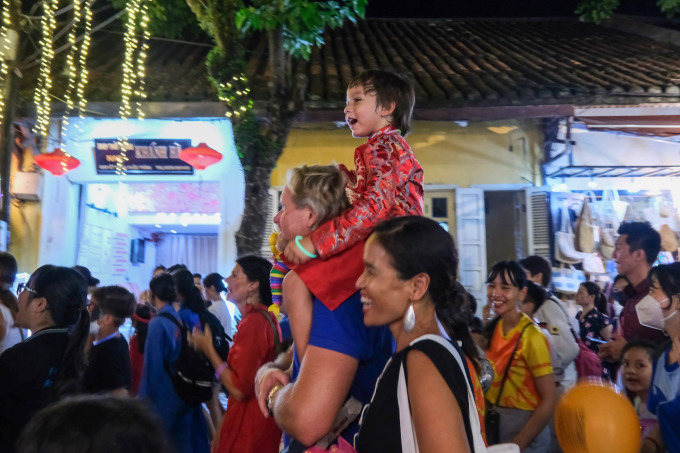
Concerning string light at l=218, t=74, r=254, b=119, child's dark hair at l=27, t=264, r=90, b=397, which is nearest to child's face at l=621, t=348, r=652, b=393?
child's dark hair at l=27, t=264, r=90, b=397

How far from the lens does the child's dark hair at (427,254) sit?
1.86 m

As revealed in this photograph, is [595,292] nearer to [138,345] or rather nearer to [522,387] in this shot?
[522,387]

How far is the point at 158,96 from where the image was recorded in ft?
27.6

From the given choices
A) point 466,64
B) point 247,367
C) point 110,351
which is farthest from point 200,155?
point 466,64

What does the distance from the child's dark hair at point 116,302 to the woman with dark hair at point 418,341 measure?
349 cm

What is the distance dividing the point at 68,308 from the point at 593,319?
18.5 feet

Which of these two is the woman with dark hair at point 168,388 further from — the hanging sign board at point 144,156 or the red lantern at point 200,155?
the hanging sign board at point 144,156

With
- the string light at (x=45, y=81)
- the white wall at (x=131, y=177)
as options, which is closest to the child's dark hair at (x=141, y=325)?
the white wall at (x=131, y=177)

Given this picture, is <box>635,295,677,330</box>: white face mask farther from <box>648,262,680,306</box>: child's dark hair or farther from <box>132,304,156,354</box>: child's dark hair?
<box>132,304,156,354</box>: child's dark hair

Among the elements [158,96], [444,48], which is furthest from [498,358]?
[444,48]

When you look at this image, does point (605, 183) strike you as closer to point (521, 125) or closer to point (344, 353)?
point (521, 125)

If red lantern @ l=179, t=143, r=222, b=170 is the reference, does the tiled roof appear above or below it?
above

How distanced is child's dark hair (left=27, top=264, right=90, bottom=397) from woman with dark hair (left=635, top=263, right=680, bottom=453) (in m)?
3.16

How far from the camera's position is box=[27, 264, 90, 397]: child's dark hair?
11.1 feet
